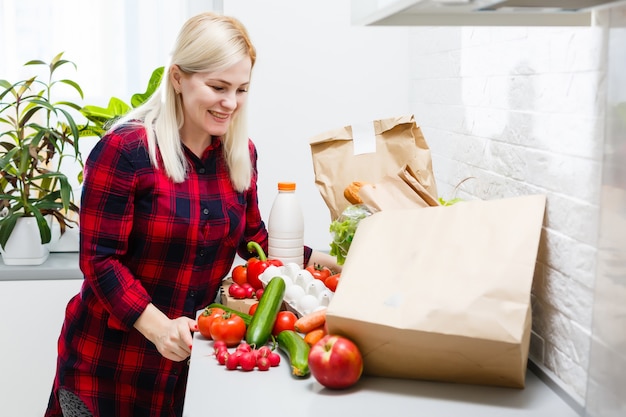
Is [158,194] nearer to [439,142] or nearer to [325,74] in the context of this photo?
[439,142]

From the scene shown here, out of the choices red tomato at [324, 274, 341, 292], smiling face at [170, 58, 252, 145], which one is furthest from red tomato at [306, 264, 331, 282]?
smiling face at [170, 58, 252, 145]

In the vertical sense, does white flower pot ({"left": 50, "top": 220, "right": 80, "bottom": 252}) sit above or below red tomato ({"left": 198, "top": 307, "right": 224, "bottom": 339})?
below

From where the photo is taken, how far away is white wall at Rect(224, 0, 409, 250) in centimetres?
269

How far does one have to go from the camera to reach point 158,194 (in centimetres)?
181

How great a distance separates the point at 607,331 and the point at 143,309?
1.01 metres

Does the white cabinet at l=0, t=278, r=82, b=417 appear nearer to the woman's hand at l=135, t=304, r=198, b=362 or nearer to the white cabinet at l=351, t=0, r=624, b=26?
the woman's hand at l=135, t=304, r=198, b=362

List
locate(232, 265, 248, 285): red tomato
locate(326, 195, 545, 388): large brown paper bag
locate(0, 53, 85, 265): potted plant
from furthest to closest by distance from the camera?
locate(0, 53, 85, 265): potted plant
locate(232, 265, 248, 285): red tomato
locate(326, 195, 545, 388): large brown paper bag

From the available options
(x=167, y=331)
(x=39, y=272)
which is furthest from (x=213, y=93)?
(x=39, y=272)

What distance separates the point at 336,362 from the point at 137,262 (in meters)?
0.72

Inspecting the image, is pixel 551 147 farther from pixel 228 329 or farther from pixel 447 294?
pixel 228 329

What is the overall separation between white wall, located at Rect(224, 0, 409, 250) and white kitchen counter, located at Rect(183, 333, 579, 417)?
138 cm

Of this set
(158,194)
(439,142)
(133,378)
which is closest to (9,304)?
(133,378)

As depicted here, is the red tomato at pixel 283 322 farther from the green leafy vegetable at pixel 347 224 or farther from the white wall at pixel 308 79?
the white wall at pixel 308 79

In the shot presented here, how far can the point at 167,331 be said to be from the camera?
173 centimetres
